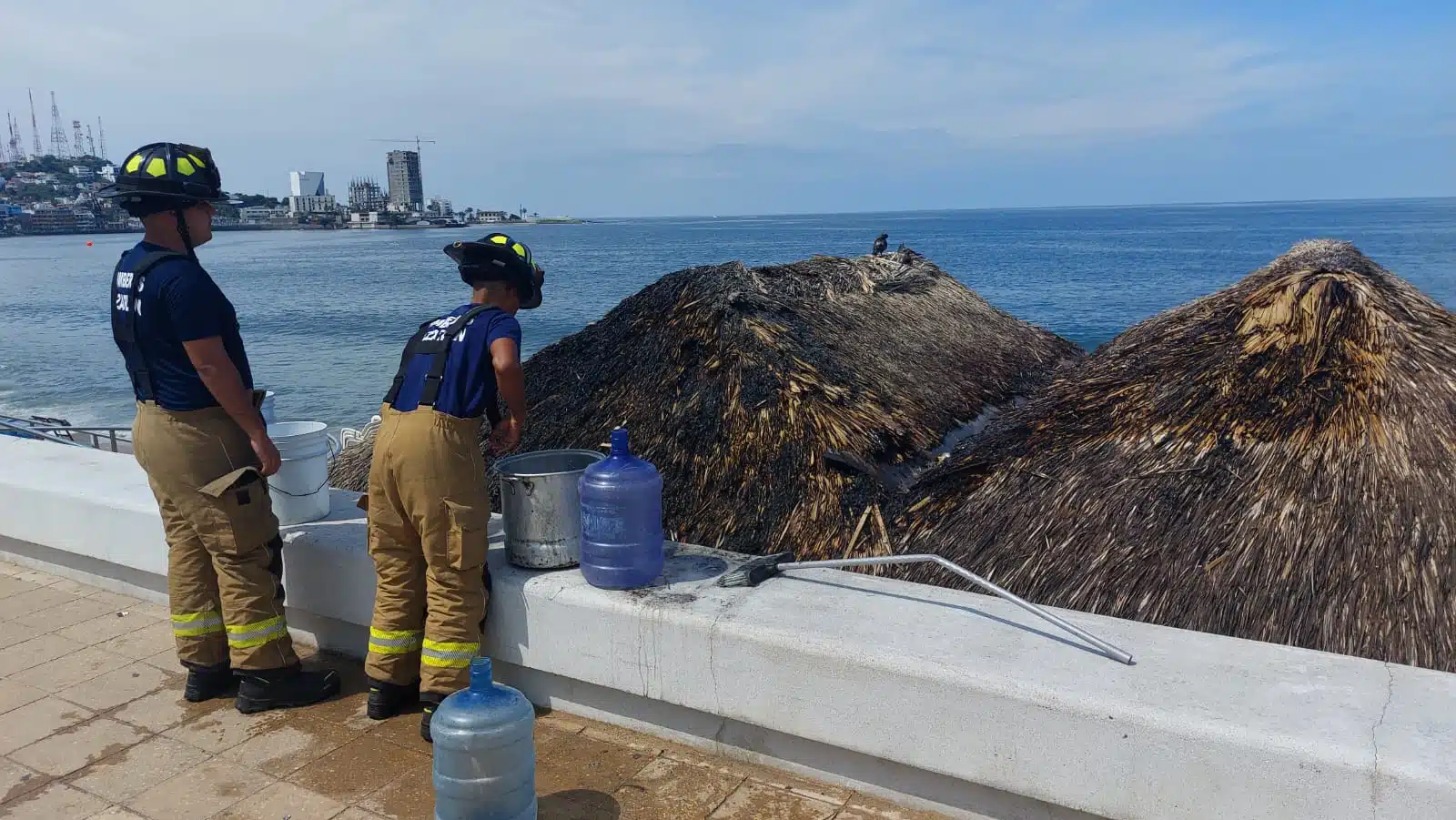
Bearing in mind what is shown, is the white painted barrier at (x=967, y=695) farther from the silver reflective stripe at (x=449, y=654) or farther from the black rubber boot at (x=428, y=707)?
the black rubber boot at (x=428, y=707)

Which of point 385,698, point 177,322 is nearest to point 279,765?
point 385,698

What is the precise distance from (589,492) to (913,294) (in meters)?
8.27

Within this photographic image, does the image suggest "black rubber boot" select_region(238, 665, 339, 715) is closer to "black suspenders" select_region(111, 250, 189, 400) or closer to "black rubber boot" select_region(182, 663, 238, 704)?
"black rubber boot" select_region(182, 663, 238, 704)

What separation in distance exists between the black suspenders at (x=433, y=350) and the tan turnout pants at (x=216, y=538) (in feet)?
2.63

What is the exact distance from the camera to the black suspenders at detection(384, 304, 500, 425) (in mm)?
3818

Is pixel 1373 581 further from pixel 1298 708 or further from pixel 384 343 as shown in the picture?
pixel 384 343

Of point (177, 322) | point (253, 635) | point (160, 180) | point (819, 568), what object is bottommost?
point (253, 635)

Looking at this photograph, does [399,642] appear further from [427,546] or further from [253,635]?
[253,635]

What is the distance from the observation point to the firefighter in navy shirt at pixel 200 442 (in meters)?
4.00

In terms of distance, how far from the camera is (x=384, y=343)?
38531mm

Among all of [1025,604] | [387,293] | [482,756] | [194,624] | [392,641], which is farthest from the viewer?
[387,293]

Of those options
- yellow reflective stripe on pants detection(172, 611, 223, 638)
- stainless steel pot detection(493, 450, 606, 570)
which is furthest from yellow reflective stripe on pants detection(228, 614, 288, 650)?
→ stainless steel pot detection(493, 450, 606, 570)

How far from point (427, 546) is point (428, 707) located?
2.17 ft

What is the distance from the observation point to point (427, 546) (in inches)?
154
